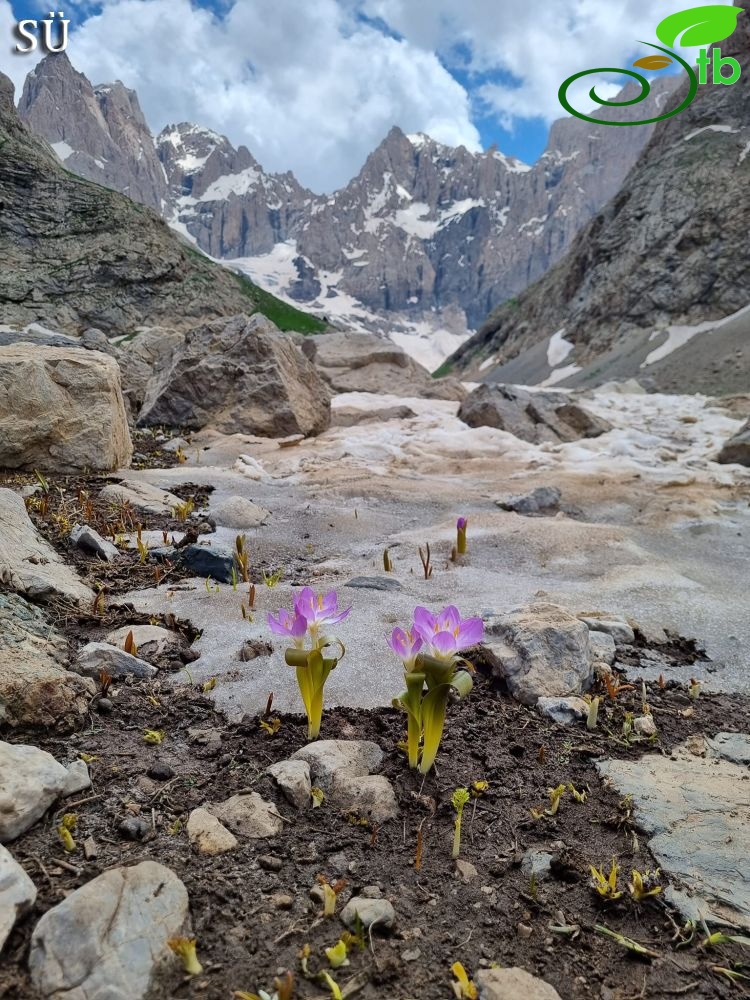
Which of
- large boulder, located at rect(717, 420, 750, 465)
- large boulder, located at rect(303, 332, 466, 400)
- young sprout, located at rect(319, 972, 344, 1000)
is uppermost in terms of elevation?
large boulder, located at rect(303, 332, 466, 400)

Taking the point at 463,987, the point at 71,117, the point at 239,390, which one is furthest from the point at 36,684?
the point at 71,117

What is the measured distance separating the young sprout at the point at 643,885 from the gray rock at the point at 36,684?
1720mm

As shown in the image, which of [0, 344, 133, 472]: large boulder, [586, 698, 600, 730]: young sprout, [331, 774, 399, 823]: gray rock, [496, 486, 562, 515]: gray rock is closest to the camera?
[331, 774, 399, 823]: gray rock

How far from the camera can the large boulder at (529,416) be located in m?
10.8

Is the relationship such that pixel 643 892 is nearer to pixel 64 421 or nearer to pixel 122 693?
pixel 122 693

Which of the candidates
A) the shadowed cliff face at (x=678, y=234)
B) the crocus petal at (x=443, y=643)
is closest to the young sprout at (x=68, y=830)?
the crocus petal at (x=443, y=643)

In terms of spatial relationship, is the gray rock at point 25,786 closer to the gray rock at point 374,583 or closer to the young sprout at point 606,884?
the young sprout at point 606,884

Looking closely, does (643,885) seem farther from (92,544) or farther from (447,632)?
(92,544)

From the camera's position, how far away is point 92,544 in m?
3.75

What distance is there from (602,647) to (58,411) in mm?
5268

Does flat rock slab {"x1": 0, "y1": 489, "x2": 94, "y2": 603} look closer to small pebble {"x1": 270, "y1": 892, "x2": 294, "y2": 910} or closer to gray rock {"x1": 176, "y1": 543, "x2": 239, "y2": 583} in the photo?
gray rock {"x1": 176, "y1": 543, "x2": 239, "y2": 583}

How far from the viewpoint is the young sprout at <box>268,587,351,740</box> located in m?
1.99

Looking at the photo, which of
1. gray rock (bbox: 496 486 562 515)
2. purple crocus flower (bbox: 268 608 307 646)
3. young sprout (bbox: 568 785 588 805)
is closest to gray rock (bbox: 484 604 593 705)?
young sprout (bbox: 568 785 588 805)

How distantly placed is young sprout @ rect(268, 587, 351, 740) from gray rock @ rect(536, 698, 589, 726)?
0.90 metres
